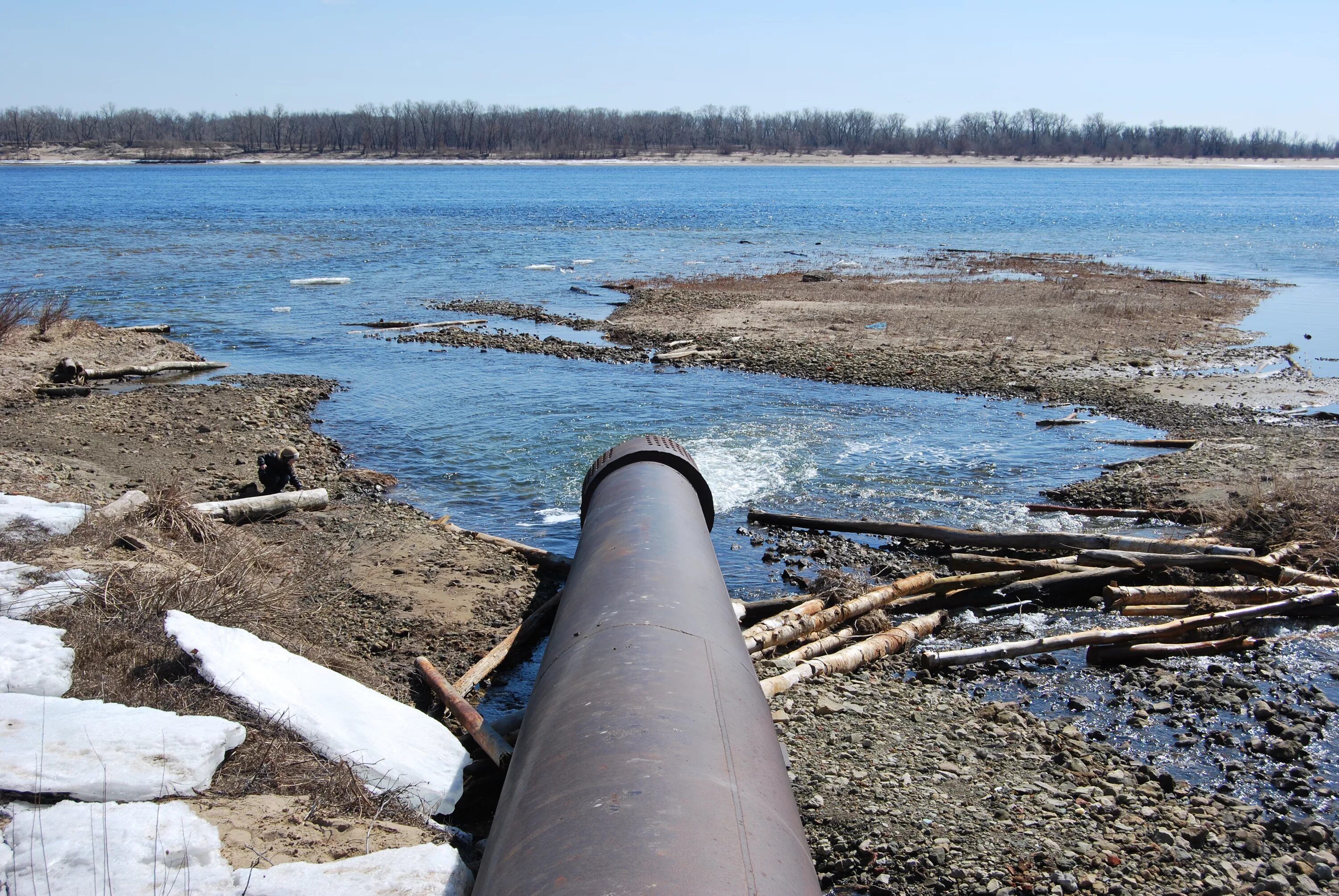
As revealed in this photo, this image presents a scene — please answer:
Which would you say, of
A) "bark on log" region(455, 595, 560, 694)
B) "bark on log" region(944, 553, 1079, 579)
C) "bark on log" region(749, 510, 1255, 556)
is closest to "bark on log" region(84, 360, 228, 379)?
"bark on log" region(455, 595, 560, 694)

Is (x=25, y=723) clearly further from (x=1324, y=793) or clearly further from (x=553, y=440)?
(x=553, y=440)

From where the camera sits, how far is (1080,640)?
28.7ft

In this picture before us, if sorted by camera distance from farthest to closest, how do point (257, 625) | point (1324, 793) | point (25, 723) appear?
point (257, 625) < point (1324, 793) < point (25, 723)

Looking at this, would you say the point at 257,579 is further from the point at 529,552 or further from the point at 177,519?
the point at 529,552

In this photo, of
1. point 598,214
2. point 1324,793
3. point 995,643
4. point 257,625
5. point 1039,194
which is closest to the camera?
point 1324,793

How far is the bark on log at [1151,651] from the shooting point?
8688mm

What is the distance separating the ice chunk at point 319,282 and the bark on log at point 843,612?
2883 cm

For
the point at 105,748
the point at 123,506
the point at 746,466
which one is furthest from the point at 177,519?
the point at 746,466

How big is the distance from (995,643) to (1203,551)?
3.23 meters

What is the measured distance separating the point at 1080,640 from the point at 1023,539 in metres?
2.16

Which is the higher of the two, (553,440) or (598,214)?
(598,214)

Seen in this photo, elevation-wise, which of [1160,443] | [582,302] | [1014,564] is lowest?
[1014,564]

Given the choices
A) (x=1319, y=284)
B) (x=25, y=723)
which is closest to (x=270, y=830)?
(x=25, y=723)

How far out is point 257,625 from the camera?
24.2 feet
